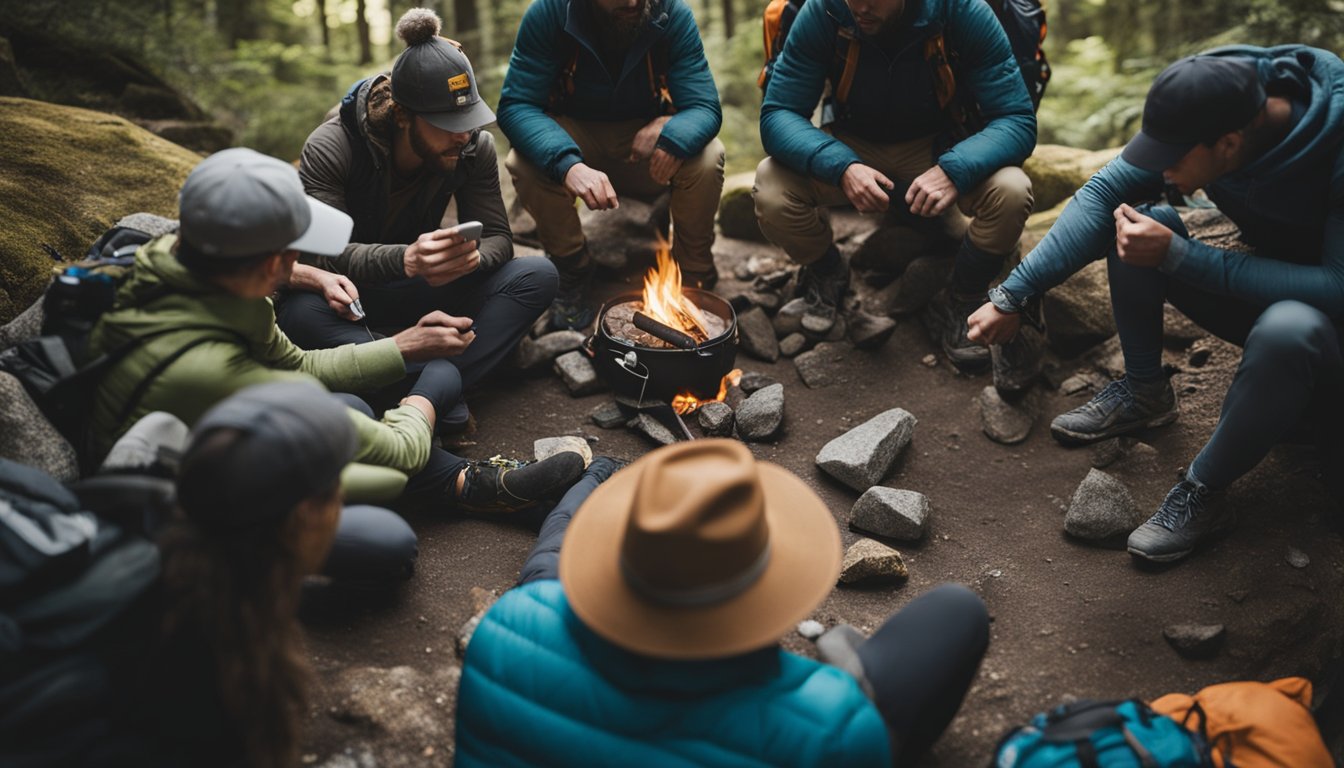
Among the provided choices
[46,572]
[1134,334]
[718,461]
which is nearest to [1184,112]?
[1134,334]

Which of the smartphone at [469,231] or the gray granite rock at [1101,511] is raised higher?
the smartphone at [469,231]

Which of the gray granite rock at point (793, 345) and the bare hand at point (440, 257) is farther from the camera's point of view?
the gray granite rock at point (793, 345)

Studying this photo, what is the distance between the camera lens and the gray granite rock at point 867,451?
171 inches

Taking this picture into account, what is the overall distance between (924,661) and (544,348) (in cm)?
325

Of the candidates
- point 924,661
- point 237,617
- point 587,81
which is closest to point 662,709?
point 924,661

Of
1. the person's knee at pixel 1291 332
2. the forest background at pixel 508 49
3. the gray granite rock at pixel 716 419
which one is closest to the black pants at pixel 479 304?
the gray granite rock at pixel 716 419

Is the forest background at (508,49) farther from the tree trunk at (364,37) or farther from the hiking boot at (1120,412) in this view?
the hiking boot at (1120,412)

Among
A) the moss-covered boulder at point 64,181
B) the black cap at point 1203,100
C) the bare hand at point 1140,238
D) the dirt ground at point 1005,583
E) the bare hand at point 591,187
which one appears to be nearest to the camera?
the dirt ground at point 1005,583

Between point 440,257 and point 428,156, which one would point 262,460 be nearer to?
point 440,257

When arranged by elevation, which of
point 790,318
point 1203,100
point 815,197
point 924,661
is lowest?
point 790,318

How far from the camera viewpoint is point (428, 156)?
4.43m

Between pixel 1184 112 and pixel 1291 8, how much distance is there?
4.35m

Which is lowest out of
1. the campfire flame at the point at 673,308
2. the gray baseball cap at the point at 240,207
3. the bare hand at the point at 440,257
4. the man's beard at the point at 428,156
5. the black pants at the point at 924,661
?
the campfire flame at the point at 673,308

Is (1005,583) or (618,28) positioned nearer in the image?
(1005,583)
